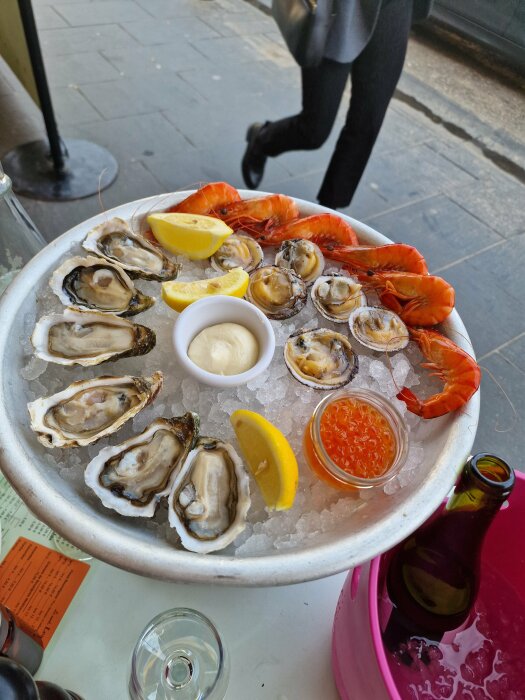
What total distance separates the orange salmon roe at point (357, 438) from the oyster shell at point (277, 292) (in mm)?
265

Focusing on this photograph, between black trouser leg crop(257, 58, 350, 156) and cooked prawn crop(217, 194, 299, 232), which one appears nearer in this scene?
cooked prawn crop(217, 194, 299, 232)

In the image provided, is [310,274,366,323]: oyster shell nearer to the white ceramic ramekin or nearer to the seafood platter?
the seafood platter

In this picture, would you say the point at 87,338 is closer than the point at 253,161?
Yes

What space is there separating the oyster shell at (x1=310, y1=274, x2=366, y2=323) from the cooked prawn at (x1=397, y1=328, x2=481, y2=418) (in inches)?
5.6

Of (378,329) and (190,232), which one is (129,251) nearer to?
(190,232)

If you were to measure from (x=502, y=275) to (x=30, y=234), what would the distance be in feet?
7.33

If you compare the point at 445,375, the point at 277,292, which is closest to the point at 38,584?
the point at 277,292

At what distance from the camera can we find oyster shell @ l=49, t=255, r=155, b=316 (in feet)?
3.14

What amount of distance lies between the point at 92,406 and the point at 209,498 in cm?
26

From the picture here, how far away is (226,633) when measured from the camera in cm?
83

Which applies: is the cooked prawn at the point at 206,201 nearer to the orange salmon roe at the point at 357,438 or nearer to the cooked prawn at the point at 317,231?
the cooked prawn at the point at 317,231

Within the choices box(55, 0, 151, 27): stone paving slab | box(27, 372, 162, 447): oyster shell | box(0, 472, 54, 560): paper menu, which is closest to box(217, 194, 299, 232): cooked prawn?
box(27, 372, 162, 447): oyster shell

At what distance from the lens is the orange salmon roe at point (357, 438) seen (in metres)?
0.81

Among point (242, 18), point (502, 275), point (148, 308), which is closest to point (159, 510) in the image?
point (148, 308)
